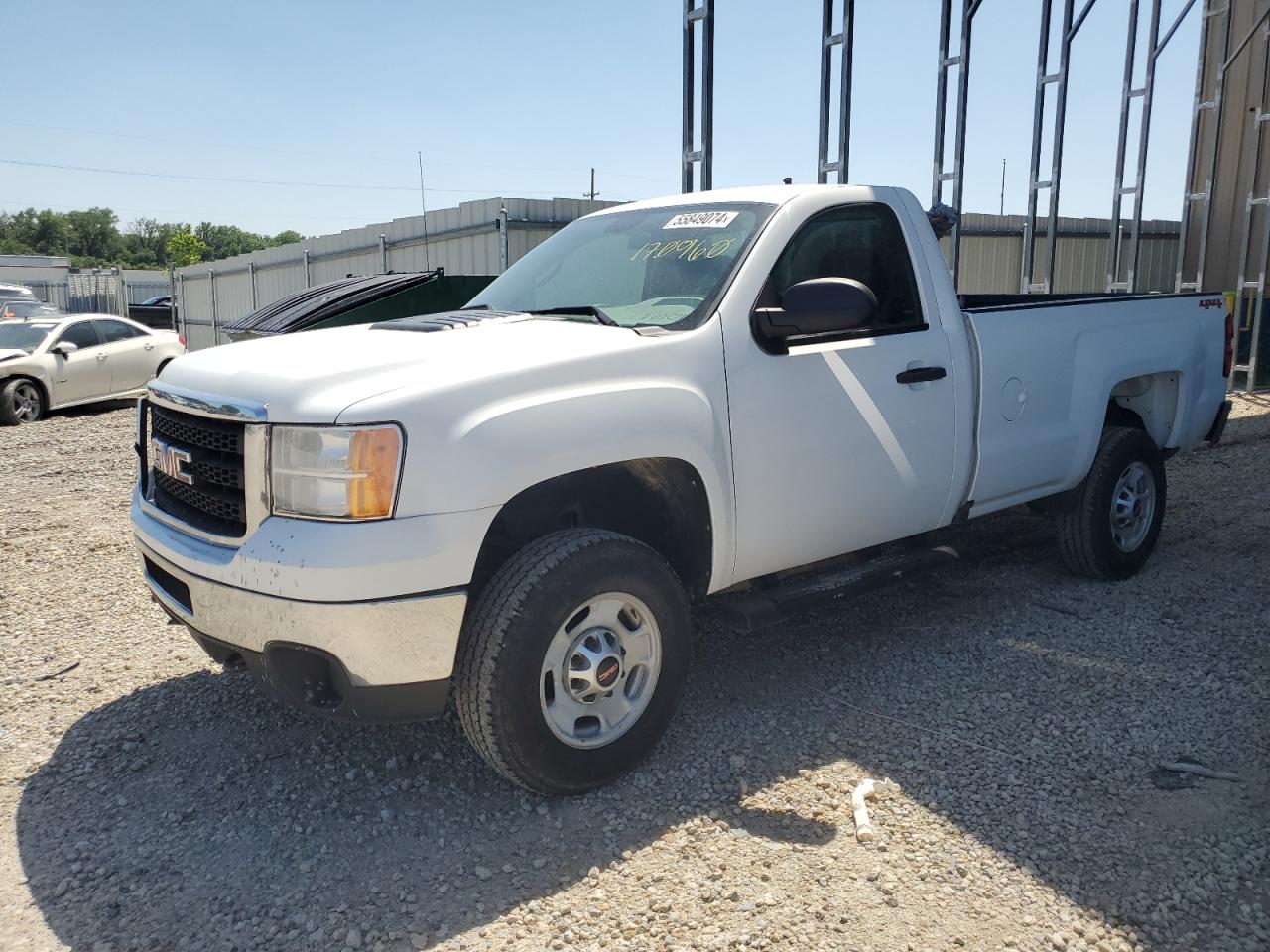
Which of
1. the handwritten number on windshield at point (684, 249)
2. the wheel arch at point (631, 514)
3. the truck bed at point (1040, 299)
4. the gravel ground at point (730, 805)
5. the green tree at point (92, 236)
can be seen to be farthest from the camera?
the green tree at point (92, 236)

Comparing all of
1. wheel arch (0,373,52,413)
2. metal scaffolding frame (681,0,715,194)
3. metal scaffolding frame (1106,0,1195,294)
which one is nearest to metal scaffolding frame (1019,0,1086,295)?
metal scaffolding frame (1106,0,1195,294)

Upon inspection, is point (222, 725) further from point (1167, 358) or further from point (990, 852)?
point (1167, 358)

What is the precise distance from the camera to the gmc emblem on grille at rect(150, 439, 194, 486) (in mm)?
3274

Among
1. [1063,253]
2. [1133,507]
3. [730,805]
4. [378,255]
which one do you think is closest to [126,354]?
[378,255]

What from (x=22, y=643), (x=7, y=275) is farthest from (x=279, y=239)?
(x=22, y=643)

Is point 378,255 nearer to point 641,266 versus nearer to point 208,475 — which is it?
point 641,266

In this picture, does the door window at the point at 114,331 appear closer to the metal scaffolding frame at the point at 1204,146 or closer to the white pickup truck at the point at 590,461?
the white pickup truck at the point at 590,461

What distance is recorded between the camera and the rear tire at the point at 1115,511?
17.2 feet

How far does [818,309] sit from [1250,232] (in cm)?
1352

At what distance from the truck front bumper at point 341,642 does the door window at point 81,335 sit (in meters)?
12.5

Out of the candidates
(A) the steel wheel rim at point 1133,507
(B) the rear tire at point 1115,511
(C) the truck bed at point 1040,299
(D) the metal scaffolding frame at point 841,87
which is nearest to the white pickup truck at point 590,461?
(C) the truck bed at point 1040,299

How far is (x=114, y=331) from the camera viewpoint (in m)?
14.5

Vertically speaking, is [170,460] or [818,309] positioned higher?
[818,309]

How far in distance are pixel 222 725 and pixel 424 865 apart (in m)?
1.34
